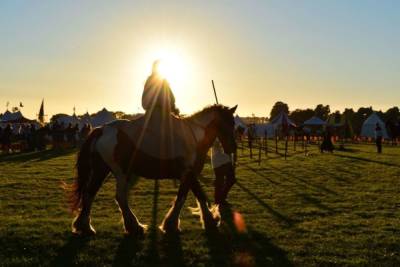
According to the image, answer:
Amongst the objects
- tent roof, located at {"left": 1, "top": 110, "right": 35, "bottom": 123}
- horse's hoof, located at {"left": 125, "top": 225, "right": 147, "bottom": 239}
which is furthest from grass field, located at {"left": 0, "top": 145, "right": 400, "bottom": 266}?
tent roof, located at {"left": 1, "top": 110, "right": 35, "bottom": 123}

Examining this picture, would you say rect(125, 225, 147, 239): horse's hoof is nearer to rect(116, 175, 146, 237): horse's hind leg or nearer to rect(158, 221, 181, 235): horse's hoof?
rect(116, 175, 146, 237): horse's hind leg

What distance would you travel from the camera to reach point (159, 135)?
869cm

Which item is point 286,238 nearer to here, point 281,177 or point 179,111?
point 179,111

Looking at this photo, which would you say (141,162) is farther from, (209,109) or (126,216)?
(209,109)

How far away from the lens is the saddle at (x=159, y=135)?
8.58m

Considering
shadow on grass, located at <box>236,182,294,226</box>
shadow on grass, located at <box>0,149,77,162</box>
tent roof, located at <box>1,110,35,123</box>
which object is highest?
tent roof, located at <box>1,110,35,123</box>

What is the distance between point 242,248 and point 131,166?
7.85ft

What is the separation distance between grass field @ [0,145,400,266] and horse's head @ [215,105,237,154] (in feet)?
5.27

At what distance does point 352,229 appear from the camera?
916 centimetres

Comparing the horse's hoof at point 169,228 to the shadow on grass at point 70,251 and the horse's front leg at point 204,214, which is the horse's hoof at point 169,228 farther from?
the shadow on grass at point 70,251

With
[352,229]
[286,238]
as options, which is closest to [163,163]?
[286,238]

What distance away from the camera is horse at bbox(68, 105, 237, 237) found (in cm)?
847

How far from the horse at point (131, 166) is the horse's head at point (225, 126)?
28 cm

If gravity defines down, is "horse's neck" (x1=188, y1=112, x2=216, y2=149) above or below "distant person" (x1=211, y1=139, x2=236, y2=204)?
above
